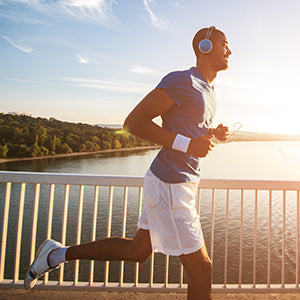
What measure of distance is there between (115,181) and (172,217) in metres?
0.71

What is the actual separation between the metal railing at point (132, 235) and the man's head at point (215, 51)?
2.45 feet

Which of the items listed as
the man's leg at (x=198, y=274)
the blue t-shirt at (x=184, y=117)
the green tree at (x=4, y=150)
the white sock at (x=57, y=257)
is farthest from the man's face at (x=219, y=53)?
the green tree at (x=4, y=150)

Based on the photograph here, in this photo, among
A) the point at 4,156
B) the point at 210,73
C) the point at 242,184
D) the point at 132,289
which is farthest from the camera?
the point at 4,156

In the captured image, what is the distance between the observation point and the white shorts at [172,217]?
104 cm

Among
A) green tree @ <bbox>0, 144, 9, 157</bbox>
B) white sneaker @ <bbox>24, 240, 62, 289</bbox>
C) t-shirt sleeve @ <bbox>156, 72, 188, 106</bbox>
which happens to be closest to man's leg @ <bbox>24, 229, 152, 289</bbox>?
white sneaker @ <bbox>24, 240, 62, 289</bbox>

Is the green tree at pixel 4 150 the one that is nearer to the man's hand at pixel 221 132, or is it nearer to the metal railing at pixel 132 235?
the metal railing at pixel 132 235

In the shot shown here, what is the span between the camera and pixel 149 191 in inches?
42.8

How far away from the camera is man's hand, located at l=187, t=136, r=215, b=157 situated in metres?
1.02

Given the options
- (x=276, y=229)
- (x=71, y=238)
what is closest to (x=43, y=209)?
(x=71, y=238)

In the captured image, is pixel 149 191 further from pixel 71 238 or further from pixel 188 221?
pixel 71 238

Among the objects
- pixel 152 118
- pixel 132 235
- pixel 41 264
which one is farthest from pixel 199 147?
pixel 132 235

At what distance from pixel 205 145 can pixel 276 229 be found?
77.5 ft

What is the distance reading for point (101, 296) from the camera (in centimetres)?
182

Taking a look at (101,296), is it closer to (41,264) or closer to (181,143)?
(41,264)
